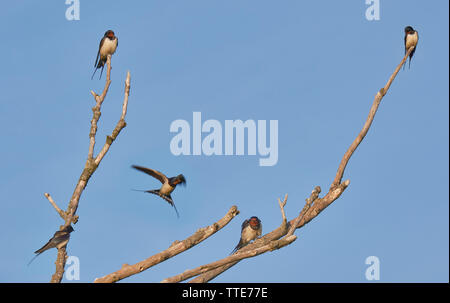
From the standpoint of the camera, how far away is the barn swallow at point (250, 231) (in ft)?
61.7

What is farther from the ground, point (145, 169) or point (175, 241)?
point (145, 169)

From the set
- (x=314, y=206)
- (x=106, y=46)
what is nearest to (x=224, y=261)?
(x=314, y=206)

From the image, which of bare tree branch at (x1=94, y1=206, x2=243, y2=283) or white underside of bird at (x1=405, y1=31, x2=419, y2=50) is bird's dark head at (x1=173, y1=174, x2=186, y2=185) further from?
white underside of bird at (x1=405, y1=31, x2=419, y2=50)

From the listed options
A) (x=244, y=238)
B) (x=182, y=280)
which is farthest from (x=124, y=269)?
(x=244, y=238)

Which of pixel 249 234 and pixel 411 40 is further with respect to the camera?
pixel 411 40

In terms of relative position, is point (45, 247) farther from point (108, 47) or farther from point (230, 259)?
point (108, 47)

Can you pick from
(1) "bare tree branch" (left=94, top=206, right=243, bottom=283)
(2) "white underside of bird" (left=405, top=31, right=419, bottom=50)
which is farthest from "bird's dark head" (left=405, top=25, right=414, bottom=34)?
(1) "bare tree branch" (left=94, top=206, right=243, bottom=283)

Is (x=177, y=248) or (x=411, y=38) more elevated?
(x=411, y=38)

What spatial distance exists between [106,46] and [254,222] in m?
6.08

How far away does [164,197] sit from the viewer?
1633 centimetres

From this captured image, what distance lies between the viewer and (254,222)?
18953 millimetres

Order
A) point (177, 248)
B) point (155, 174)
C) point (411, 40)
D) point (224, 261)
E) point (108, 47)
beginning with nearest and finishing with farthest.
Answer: point (224, 261), point (177, 248), point (155, 174), point (108, 47), point (411, 40)
